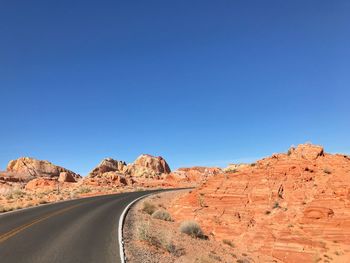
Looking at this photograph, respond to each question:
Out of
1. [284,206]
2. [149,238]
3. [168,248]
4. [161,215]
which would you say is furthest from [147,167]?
[168,248]

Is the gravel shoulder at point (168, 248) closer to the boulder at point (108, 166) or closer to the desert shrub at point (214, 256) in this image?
the desert shrub at point (214, 256)

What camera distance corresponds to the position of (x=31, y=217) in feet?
74.1

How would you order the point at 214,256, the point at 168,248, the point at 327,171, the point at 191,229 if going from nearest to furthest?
1. the point at 168,248
2. the point at 214,256
3. the point at 191,229
4. the point at 327,171

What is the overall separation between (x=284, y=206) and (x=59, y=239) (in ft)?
57.5

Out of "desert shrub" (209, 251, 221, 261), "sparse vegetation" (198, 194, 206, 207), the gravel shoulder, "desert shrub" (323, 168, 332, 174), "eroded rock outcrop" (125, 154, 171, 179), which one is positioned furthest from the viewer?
"eroded rock outcrop" (125, 154, 171, 179)

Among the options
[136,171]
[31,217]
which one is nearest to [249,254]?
[31,217]

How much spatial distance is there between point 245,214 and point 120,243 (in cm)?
1516

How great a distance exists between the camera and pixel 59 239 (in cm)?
1524

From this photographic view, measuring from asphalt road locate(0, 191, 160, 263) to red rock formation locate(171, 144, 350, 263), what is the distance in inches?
365

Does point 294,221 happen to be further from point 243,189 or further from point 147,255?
point 147,255

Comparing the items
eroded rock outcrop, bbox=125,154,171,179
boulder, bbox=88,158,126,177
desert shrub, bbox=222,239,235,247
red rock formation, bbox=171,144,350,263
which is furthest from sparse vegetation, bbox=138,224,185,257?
eroded rock outcrop, bbox=125,154,171,179

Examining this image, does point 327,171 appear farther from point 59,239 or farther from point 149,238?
point 59,239

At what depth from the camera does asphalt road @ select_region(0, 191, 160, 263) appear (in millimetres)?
12219

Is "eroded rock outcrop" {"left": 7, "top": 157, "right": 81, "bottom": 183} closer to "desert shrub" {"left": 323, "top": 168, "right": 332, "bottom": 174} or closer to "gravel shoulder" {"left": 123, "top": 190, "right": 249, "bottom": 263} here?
"desert shrub" {"left": 323, "top": 168, "right": 332, "bottom": 174}
